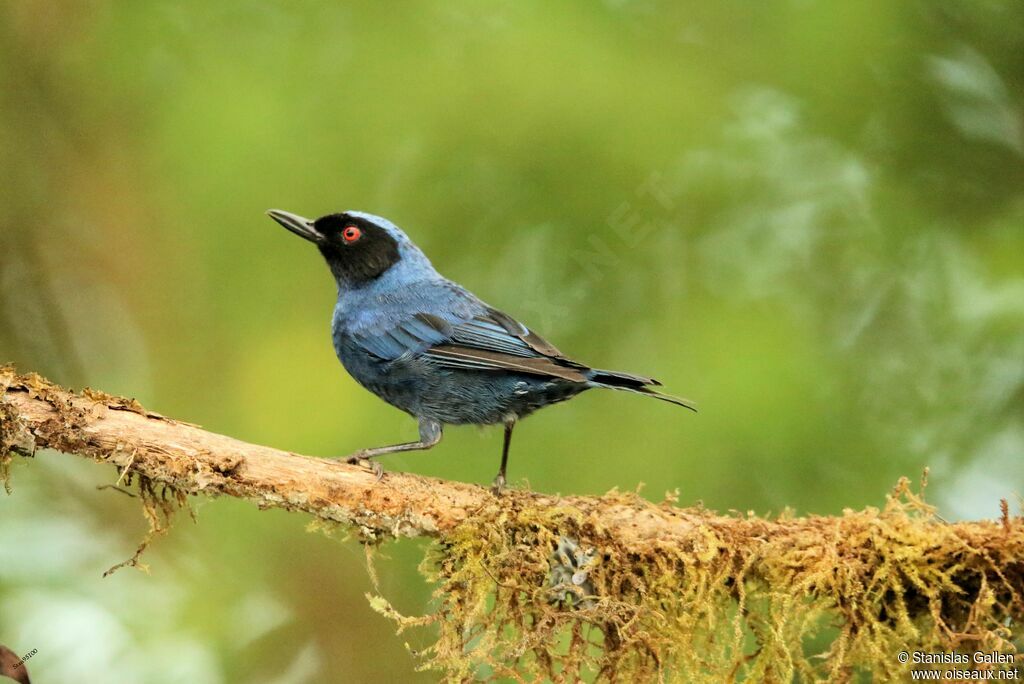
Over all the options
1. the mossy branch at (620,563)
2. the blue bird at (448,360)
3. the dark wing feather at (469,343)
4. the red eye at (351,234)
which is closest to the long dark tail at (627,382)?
the blue bird at (448,360)

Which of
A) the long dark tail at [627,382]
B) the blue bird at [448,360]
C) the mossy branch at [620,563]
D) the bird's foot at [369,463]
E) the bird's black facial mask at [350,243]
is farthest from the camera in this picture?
the bird's black facial mask at [350,243]

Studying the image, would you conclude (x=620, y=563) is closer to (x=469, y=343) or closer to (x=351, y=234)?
(x=469, y=343)

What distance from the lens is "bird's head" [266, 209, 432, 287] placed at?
5160mm

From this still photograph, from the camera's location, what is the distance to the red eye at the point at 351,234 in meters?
5.20

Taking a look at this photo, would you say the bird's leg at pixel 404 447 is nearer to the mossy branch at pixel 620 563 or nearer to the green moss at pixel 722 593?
the mossy branch at pixel 620 563

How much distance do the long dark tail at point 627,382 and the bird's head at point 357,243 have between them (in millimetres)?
1454

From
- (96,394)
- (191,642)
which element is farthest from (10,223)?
(96,394)

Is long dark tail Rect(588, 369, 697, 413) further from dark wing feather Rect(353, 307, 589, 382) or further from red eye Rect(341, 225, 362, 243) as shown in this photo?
red eye Rect(341, 225, 362, 243)

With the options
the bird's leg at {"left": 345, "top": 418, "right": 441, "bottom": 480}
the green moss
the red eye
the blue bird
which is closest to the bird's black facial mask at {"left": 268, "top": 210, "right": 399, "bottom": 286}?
the red eye

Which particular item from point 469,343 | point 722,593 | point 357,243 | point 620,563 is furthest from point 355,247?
point 722,593

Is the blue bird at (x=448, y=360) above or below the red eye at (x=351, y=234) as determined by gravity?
below

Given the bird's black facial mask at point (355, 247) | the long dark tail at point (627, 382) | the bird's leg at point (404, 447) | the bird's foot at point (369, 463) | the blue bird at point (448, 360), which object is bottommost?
the bird's foot at point (369, 463)

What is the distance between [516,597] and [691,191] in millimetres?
3259

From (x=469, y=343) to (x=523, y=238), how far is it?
1.37 m
